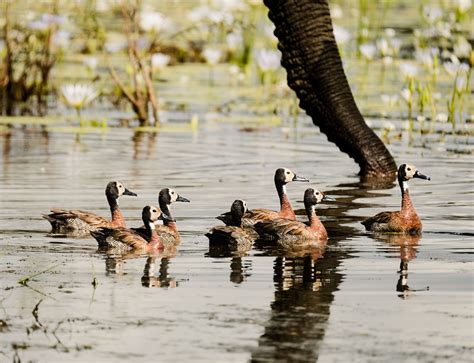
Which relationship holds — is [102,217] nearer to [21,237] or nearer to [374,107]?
[21,237]

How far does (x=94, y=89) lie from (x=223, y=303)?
1460 cm

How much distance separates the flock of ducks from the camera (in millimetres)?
11680

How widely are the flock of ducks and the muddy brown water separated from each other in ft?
0.48

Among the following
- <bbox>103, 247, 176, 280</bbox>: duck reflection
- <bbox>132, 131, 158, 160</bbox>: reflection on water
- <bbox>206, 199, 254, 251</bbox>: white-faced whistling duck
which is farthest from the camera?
<bbox>132, 131, 158, 160</bbox>: reflection on water

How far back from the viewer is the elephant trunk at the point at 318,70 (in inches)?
538

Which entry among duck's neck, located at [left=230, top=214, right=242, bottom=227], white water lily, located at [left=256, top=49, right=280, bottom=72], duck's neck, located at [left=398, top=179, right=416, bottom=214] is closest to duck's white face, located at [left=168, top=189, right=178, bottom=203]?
duck's neck, located at [left=230, top=214, right=242, bottom=227]

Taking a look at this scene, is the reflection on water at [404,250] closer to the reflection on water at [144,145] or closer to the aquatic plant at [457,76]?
the reflection on water at [144,145]

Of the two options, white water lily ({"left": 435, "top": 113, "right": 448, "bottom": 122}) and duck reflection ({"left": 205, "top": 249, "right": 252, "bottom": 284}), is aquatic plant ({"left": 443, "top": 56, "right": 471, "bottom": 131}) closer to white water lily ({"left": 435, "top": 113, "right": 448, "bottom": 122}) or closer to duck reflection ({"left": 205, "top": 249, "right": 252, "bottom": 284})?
white water lily ({"left": 435, "top": 113, "right": 448, "bottom": 122})

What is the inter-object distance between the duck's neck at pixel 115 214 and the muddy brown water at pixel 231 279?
38 centimetres

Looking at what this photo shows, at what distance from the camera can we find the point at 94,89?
2388 cm

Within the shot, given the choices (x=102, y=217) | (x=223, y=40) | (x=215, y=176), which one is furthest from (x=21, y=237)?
(x=223, y=40)

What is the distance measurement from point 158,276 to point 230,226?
148 centimetres

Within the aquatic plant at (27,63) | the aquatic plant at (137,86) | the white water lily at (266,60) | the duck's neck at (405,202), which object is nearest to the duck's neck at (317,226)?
the duck's neck at (405,202)

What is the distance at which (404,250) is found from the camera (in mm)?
11805
